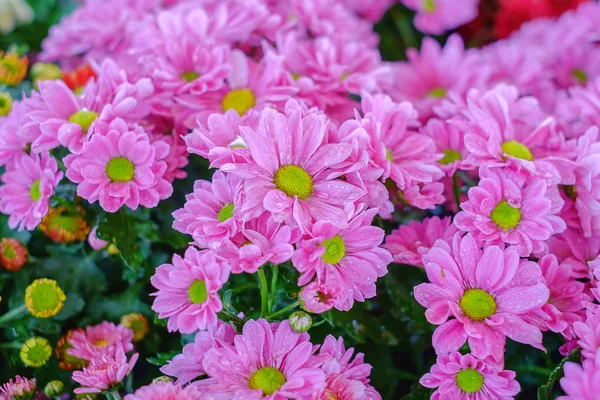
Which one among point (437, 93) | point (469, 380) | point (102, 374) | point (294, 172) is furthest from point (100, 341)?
point (437, 93)

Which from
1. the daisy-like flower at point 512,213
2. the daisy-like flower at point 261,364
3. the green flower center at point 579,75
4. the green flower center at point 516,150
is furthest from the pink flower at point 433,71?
the daisy-like flower at point 261,364

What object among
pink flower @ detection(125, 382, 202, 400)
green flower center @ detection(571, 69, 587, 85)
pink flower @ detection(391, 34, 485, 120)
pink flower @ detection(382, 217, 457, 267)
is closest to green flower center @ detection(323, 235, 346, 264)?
pink flower @ detection(382, 217, 457, 267)

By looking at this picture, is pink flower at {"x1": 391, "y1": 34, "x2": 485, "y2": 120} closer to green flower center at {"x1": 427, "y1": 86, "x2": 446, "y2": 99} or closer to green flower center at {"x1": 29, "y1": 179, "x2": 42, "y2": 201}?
green flower center at {"x1": 427, "y1": 86, "x2": 446, "y2": 99}

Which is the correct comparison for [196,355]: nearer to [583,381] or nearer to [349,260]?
[349,260]

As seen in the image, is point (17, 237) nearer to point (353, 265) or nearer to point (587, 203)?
point (353, 265)

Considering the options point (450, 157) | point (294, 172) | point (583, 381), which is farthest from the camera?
point (450, 157)

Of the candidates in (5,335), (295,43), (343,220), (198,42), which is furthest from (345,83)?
(5,335)
